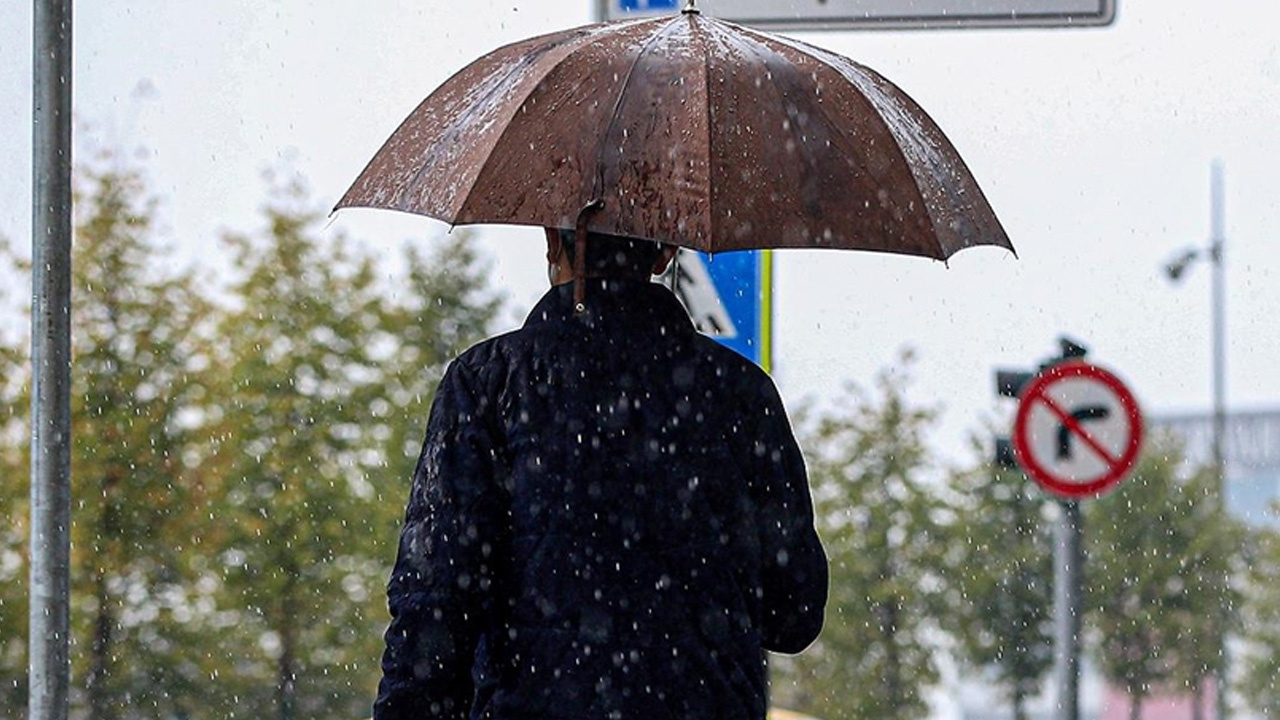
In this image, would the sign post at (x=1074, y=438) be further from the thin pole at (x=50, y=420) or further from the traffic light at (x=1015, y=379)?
the thin pole at (x=50, y=420)

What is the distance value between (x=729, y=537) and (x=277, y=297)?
14.5m

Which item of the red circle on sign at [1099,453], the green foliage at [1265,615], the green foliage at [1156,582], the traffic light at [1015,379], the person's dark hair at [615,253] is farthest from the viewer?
the green foliage at [1265,615]

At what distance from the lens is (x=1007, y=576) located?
2120cm

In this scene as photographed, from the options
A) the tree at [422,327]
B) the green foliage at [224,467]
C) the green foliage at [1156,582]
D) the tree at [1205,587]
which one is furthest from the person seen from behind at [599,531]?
the tree at [1205,587]

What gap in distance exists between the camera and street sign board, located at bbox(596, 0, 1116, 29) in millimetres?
5301

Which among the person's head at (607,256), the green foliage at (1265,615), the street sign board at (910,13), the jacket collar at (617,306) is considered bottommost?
the green foliage at (1265,615)

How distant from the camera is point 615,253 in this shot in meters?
3.14

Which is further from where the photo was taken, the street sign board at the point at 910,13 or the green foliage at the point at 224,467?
the green foliage at the point at 224,467

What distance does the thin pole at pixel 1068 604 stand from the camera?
9.28m

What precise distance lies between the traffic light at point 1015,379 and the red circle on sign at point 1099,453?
0.18 metres

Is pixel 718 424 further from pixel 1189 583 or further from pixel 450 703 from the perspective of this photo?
pixel 1189 583

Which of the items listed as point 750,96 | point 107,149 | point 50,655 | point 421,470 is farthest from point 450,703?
point 107,149

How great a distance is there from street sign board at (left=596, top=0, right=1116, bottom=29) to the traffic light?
166 inches

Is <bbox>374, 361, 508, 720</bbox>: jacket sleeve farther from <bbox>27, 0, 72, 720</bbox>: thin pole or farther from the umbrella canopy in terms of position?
<bbox>27, 0, 72, 720</bbox>: thin pole
